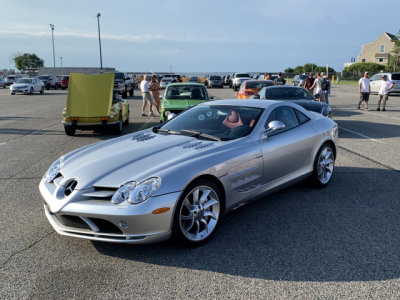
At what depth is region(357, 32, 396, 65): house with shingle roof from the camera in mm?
81688

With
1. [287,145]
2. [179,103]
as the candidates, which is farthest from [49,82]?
[287,145]

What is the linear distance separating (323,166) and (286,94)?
6819 millimetres

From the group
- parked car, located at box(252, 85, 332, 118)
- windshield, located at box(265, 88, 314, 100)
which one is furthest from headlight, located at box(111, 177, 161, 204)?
windshield, located at box(265, 88, 314, 100)

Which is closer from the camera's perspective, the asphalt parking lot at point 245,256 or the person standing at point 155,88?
the asphalt parking lot at point 245,256

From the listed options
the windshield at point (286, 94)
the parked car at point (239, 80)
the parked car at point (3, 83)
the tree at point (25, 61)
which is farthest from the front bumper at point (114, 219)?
the tree at point (25, 61)

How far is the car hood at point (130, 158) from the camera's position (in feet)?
12.1

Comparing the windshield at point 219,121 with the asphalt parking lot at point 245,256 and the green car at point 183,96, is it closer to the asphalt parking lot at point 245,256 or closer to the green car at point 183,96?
the asphalt parking lot at point 245,256

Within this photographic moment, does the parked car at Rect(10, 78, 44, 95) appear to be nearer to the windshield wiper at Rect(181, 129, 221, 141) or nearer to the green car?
the green car

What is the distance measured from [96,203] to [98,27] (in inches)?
2599

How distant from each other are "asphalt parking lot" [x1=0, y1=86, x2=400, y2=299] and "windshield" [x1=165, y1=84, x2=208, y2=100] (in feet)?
21.9

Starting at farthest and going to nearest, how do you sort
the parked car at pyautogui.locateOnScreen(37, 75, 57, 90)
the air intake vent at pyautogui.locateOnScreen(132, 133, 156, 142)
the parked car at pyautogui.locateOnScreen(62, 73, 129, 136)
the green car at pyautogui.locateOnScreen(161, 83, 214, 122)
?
the parked car at pyautogui.locateOnScreen(37, 75, 57, 90)
the green car at pyautogui.locateOnScreen(161, 83, 214, 122)
the parked car at pyautogui.locateOnScreen(62, 73, 129, 136)
the air intake vent at pyautogui.locateOnScreen(132, 133, 156, 142)

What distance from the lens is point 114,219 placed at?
340cm

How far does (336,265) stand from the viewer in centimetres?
352

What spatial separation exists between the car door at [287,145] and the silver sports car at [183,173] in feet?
0.04
